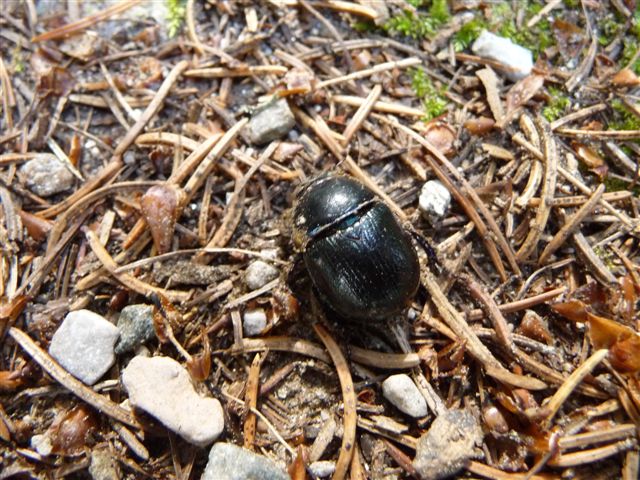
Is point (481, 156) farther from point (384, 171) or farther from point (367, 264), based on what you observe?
point (367, 264)

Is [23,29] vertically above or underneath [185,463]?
above

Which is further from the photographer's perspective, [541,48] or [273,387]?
[541,48]

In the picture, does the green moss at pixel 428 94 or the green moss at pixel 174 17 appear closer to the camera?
the green moss at pixel 428 94

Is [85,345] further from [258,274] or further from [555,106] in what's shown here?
[555,106]

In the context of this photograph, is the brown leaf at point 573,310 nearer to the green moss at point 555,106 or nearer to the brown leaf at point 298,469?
the green moss at point 555,106

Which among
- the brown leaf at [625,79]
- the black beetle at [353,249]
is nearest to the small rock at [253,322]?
the black beetle at [353,249]

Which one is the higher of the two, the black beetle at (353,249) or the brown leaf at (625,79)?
the brown leaf at (625,79)

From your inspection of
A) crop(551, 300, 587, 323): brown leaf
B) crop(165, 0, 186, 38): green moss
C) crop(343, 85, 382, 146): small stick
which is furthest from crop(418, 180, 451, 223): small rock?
crop(165, 0, 186, 38): green moss

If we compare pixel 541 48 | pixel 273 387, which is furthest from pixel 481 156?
pixel 273 387
